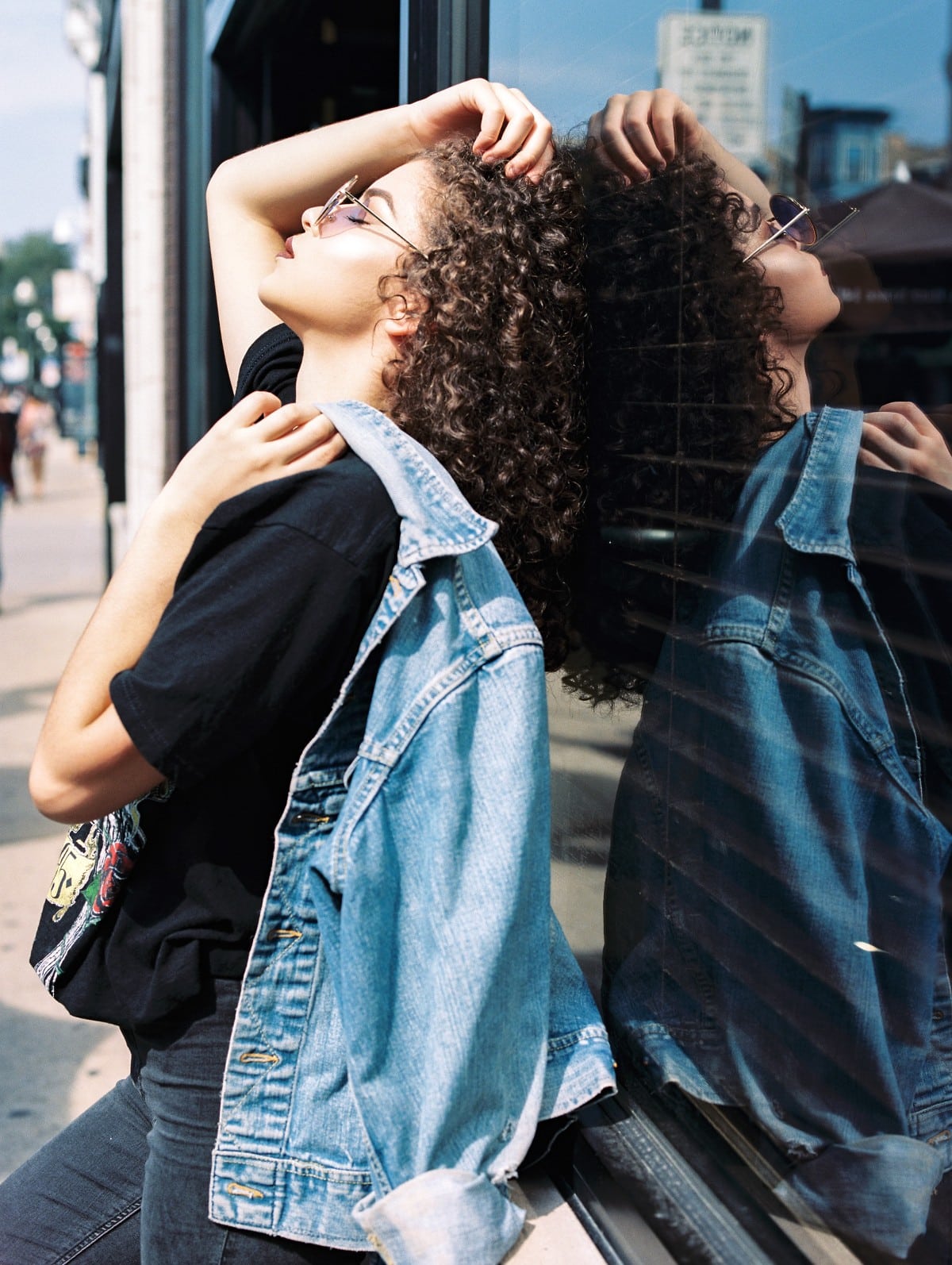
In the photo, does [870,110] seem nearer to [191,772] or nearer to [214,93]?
[191,772]

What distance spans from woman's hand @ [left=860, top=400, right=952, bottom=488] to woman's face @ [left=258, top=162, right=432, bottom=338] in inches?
31.4

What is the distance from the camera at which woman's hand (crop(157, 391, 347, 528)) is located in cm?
158

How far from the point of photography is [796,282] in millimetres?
1428

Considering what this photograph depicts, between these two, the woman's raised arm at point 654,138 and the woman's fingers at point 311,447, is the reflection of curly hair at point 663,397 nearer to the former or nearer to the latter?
the woman's raised arm at point 654,138

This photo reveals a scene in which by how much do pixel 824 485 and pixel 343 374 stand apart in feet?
2.55

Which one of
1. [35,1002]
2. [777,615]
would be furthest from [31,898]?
[777,615]

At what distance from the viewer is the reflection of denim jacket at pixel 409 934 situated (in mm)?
1427

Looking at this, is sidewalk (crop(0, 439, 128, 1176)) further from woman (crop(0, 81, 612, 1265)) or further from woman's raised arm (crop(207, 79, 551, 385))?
woman's raised arm (crop(207, 79, 551, 385))

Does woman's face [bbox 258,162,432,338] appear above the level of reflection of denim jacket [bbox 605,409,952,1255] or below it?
above

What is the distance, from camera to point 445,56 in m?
2.47

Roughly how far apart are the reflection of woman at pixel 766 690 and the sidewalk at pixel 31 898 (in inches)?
77.3

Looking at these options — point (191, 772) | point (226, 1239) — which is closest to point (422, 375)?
point (191, 772)

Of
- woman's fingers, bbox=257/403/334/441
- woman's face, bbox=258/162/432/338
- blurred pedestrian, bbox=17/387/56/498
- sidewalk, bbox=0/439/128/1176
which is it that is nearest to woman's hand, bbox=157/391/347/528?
woman's fingers, bbox=257/403/334/441

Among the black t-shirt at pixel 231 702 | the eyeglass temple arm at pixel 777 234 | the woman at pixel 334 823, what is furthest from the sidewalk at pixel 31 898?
the eyeglass temple arm at pixel 777 234
